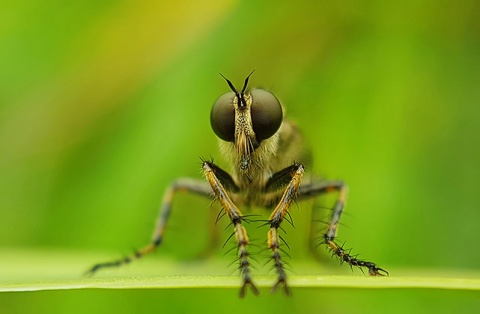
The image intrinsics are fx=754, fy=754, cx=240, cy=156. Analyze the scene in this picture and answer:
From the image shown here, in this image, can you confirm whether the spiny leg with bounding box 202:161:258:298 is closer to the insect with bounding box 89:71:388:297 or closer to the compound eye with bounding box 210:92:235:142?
the insect with bounding box 89:71:388:297

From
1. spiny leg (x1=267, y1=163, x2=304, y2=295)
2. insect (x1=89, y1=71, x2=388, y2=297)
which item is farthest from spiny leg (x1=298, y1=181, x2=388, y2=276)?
spiny leg (x1=267, y1=163, x2=304, y2=295)

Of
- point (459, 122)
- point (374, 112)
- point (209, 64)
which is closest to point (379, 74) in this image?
point (374, 112)

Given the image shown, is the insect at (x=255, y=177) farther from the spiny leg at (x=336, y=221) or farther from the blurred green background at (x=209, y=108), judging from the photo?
the blurred green background at (x=209, y=108)

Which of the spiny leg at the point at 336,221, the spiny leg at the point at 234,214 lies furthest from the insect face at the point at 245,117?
the spiny leg at the point at 336,221

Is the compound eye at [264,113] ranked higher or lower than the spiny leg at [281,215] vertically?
higher

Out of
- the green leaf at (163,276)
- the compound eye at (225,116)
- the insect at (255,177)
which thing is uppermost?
the compound eye at (225,116)

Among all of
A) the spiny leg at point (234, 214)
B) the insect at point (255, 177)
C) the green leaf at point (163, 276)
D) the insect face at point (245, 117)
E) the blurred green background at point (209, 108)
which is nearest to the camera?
the green leaf at point (163, 276)

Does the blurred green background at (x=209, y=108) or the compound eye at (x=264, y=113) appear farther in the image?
the blurred green background at (x=209, y=108)

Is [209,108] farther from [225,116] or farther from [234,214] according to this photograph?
[234,214]

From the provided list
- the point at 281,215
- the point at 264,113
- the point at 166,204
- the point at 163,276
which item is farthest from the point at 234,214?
the point at 166,204
